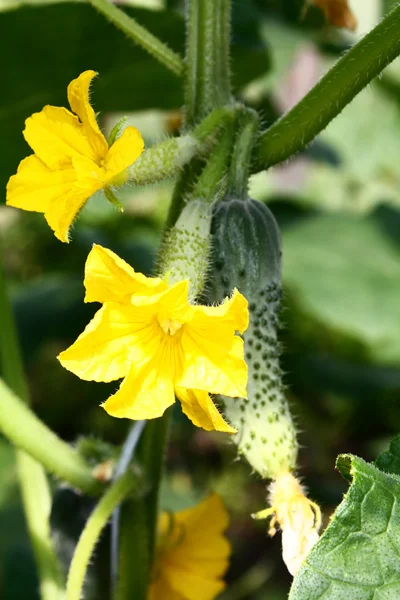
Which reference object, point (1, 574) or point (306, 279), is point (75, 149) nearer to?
point (306, 279)

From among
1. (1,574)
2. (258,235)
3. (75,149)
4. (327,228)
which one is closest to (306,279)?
(327,228)

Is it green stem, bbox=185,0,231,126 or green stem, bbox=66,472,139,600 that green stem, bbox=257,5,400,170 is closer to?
green stem, bbox=185,0,231,126

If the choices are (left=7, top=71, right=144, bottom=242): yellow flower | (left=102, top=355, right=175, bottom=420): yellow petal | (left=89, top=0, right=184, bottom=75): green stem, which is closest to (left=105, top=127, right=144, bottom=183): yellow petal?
(left=7, top=71, right=144, bottom=242): yellow flower

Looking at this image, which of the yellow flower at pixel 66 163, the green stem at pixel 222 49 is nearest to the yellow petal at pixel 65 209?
the yellow flower at pixel 66 163

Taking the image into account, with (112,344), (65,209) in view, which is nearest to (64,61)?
(65,209)

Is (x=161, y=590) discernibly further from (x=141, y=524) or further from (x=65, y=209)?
(x=65, y=209)

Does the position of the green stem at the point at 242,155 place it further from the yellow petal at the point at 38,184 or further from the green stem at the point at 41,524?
the green stem at the point at 41,524
